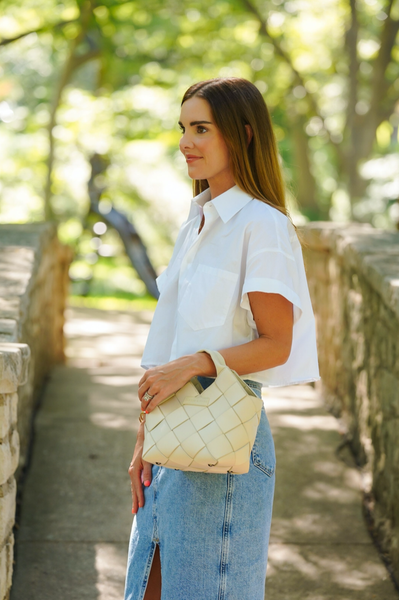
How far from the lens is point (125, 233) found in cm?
1287

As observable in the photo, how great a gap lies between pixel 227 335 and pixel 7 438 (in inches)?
34.0

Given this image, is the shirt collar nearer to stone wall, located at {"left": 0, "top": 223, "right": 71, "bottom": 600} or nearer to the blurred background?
stone wall, located at {"left": 0, "top": 223, "right": 71, "bottom": 600}

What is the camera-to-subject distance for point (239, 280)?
1611mm

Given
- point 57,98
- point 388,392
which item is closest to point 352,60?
point 57,98

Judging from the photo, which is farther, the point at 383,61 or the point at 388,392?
the point at 383,61

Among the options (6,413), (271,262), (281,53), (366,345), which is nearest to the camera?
(271,262)

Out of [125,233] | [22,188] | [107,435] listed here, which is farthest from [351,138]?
[107,435]

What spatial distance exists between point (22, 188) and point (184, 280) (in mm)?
14156

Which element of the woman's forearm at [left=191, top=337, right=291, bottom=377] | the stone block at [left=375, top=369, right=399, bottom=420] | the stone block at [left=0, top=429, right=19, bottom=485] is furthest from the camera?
the stone block at [left=375, top=369, right=399, bottom=420]

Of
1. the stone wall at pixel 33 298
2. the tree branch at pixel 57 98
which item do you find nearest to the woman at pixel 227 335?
the stone wall at pixel 33 298

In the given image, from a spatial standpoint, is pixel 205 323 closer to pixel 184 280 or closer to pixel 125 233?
pixel 184 280

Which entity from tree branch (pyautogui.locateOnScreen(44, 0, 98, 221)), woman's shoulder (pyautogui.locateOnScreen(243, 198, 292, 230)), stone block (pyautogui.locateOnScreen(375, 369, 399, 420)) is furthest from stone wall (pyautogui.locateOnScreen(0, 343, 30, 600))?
tree branch (pyautogui.locateOnScreen(44, 0, 98, 221))

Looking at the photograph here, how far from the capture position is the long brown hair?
1.68 metres

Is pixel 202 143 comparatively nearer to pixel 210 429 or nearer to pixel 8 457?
pixel 210 429
